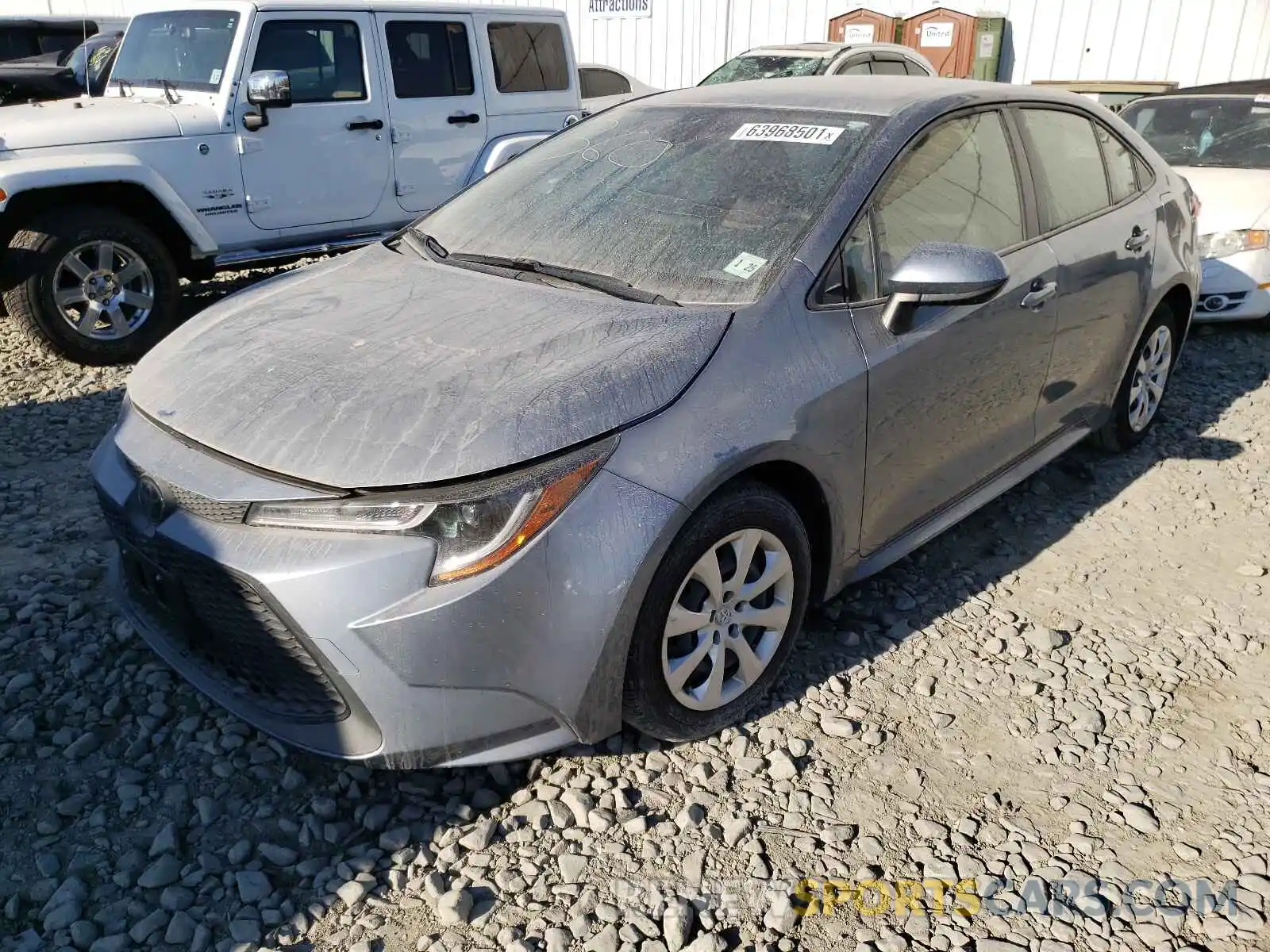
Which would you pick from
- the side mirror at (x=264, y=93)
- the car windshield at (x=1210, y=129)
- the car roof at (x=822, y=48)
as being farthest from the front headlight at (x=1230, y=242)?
the side mirror at (x=264, y=93)

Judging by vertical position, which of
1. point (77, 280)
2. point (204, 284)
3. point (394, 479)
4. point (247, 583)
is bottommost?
point (204, 284)

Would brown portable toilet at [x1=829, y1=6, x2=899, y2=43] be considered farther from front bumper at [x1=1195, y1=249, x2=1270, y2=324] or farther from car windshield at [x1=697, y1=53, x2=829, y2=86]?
front bumper at [x1=1195, y1=249, x2=1270, y2=324]

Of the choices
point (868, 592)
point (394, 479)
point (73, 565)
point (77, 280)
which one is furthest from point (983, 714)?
A: point (77, 280)

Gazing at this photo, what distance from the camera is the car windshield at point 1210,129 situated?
7020mm

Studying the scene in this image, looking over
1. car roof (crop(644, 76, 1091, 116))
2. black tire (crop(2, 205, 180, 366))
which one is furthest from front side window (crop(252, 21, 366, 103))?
car roof (crop(644, 76, 1091, 116))

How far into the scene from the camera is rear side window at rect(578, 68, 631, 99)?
11336 millimetres

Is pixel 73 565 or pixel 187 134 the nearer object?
pixel 73 565

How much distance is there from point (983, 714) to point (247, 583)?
2041 millimetres

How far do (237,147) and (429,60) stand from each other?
5.12 feet

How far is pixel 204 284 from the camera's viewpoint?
24.8 feet

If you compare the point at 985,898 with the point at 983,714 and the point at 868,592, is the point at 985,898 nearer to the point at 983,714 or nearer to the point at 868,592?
the point at 983,714

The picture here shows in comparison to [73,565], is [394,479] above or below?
above

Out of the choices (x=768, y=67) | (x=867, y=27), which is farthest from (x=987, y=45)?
(x=768, y=67)

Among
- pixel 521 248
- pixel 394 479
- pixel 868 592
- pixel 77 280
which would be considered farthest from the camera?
pixel 77 280
